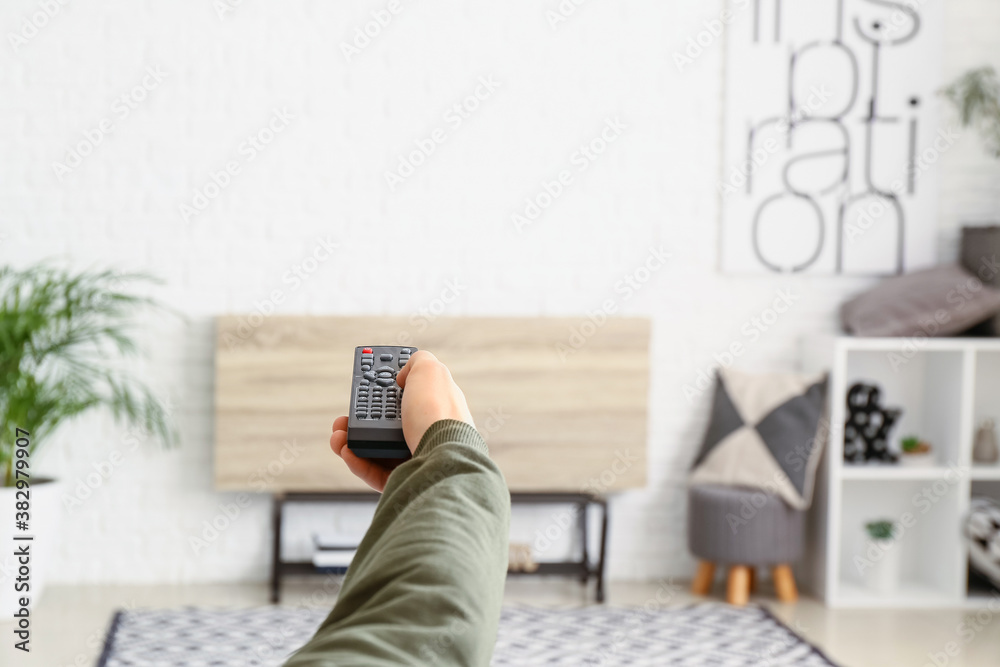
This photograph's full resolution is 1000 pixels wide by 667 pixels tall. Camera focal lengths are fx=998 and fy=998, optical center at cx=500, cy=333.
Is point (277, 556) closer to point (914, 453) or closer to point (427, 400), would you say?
point (914, 453)

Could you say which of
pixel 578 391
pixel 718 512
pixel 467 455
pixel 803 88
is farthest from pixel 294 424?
pixel 467 455

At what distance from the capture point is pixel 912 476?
323 centimetres

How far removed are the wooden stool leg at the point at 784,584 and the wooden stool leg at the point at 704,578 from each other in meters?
0.21

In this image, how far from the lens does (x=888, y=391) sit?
3.49 meters

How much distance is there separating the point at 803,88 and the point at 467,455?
3055 millimetres

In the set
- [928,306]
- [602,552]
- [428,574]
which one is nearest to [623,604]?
[602,552]

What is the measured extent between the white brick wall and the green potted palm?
90mm

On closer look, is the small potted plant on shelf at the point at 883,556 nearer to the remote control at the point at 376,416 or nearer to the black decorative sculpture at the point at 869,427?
the black decorative sculpture at the point at 869,427

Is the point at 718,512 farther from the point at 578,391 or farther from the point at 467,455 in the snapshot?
the point at 467,455

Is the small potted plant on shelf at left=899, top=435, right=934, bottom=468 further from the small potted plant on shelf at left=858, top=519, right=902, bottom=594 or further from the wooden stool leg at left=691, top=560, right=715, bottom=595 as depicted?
the wooden stool leg at left=691, top=560, right=715, bottom=595

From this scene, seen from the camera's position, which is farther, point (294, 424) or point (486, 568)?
point (294, 424)

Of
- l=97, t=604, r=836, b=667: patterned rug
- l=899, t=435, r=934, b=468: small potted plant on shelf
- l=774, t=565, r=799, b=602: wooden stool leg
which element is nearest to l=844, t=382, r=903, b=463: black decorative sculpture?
l=899, t=435, r=934, b=468: small potted plant on shelf

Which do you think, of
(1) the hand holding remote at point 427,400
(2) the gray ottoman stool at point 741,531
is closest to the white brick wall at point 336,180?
(2) the gray ottoman stool at point 741,531

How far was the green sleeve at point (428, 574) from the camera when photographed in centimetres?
56
